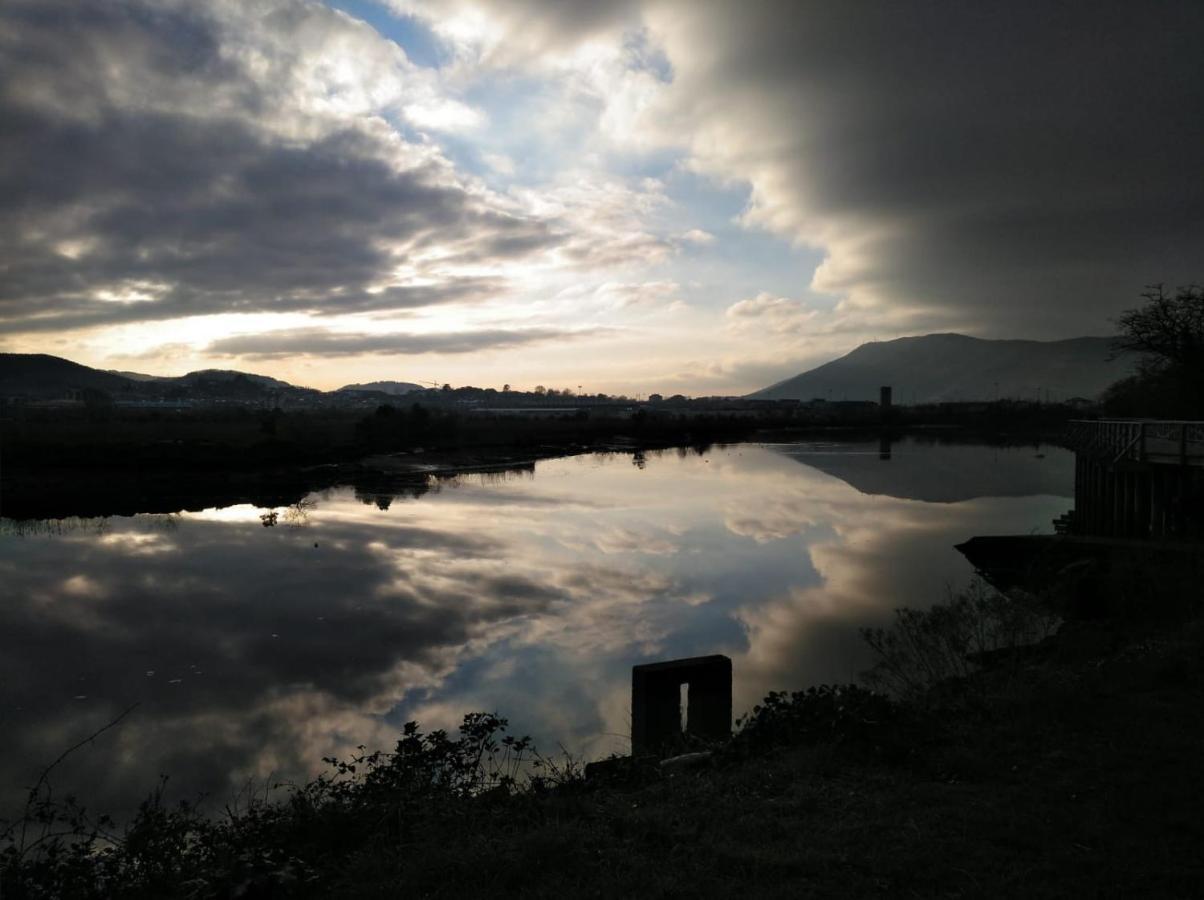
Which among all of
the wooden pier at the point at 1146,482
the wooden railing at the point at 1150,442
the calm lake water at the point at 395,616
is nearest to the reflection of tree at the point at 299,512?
the calm lake water at the point at 395,616

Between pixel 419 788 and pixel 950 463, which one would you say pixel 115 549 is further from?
pixel 950 463

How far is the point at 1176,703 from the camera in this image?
6.57m

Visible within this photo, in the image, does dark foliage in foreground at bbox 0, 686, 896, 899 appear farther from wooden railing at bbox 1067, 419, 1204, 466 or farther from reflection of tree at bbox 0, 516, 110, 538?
reflection of tree at bbox 0, 516, 110, 538

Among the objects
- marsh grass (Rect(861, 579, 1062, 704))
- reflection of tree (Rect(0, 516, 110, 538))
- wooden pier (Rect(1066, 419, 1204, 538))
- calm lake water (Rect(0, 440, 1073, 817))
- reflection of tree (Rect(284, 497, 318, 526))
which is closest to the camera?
calm lake water (Rect(0, 440, 1073, 817))

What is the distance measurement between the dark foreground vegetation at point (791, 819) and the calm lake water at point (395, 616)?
1799mm

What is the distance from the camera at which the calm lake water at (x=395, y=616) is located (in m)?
9.42

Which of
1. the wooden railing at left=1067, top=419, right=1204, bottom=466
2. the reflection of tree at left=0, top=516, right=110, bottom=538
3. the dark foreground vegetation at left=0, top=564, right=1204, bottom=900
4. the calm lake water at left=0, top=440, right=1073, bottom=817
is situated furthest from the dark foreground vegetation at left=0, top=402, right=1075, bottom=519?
the wooden railing at left=1067, top=419, right=1204, bottom=466

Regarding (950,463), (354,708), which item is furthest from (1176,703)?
(950,463)

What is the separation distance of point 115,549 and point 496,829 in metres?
22.3

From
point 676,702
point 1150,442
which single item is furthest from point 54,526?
point 1150,442

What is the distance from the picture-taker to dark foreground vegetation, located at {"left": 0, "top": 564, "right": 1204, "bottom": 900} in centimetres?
418

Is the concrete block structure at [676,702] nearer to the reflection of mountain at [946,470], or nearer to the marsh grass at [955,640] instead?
the marsh grass at [955,640]

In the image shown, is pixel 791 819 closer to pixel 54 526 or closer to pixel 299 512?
pixel 299 512

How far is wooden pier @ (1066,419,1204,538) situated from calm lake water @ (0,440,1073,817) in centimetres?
397
